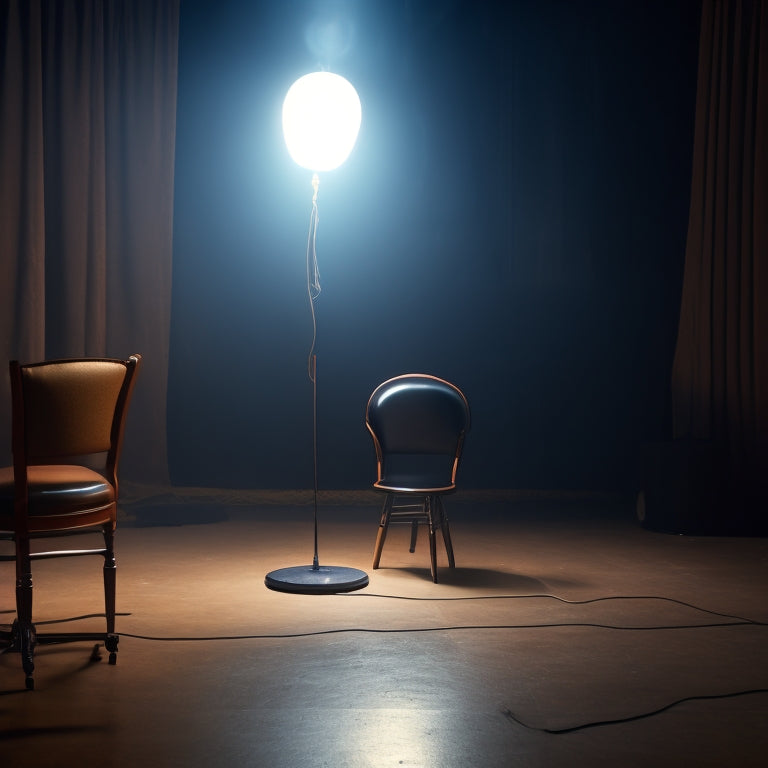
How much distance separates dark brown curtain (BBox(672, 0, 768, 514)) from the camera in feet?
16.8

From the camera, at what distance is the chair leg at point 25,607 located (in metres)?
2.32

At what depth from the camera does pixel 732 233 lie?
5.14 m

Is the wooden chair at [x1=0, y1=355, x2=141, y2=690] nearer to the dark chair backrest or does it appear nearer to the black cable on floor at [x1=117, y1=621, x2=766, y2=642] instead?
the black cable on floor at [x1=117, y1=621, x2=766, y2=642]

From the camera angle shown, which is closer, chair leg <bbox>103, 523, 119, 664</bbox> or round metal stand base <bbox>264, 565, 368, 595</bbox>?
chair leg <bbox>103, 523, 119, 664</bbox>

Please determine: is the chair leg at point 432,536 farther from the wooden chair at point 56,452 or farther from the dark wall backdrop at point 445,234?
the dark wall backdrop at point 445,234

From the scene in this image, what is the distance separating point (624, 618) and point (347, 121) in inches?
83.1

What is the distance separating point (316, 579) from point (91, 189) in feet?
9.00

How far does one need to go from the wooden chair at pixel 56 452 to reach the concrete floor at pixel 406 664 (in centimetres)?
29

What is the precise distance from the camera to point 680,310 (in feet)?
18.2

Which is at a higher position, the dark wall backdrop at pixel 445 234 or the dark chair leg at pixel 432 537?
the dark wall backdrop at pixel 445 234

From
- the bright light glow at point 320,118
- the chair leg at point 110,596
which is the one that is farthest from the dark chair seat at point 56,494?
the bright light glow at point 320,118

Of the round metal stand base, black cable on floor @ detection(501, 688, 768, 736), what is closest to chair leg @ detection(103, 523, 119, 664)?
the round metal stand base

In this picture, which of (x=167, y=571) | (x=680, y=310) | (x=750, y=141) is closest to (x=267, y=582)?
(x=167, y=571)

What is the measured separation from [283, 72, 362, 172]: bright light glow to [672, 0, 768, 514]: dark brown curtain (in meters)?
2.46
